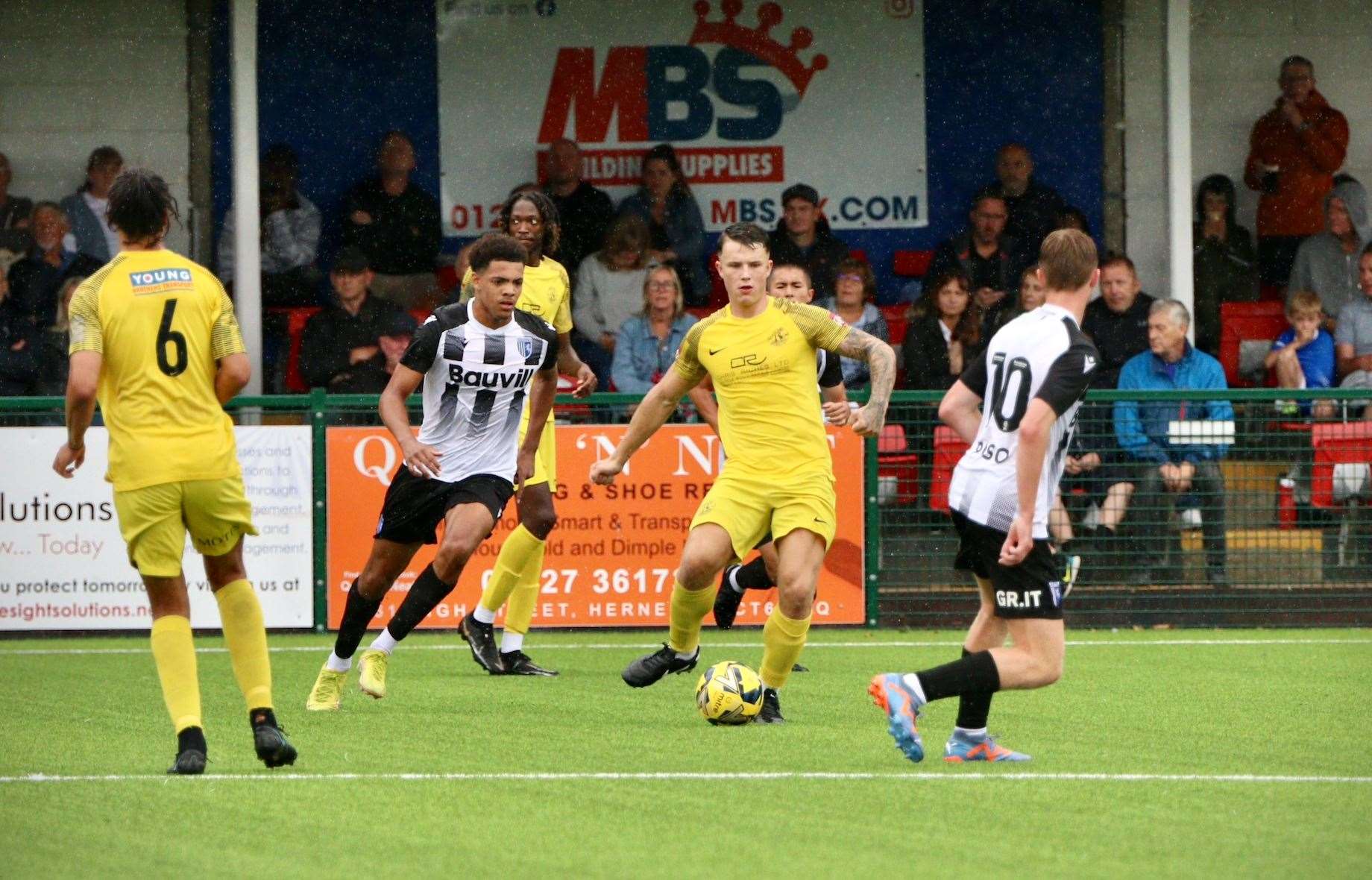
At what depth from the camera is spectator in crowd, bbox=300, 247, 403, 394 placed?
14203mm

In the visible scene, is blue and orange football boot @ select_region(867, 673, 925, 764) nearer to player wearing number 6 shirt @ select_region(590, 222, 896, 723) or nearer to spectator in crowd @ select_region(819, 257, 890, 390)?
player wearing number 6 shirt @ select_region(590, 222, 896, 723)

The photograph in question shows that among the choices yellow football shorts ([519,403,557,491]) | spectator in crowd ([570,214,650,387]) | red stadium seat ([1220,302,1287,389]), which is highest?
spectator in crowd ([570,214,650,387])

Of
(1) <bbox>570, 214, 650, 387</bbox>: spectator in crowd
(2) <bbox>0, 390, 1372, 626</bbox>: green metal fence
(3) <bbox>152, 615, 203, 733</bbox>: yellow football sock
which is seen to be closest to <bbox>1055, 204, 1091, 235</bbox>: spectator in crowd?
(2) <bbox>0, 390, 1372, 626</bbox>: green metal fence

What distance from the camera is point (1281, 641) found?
1215 centimetres

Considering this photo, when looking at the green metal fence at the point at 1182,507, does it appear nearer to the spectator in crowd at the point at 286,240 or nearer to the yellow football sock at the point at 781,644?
the spectator in crowd at the point at 286,240

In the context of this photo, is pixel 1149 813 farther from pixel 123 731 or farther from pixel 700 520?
pixel 123 731

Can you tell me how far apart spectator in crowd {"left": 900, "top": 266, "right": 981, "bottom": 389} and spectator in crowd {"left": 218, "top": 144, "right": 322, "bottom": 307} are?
177 inches

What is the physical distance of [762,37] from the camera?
642 inches

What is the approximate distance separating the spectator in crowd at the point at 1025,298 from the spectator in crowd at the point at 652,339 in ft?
7.37

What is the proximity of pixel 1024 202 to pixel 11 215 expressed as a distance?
297 inches

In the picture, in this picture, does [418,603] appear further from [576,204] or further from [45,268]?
[45,268]

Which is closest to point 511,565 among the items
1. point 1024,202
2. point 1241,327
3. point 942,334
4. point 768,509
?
point 768,509

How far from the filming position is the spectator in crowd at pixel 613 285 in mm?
15094

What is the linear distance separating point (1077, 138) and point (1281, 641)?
5.75 meters
